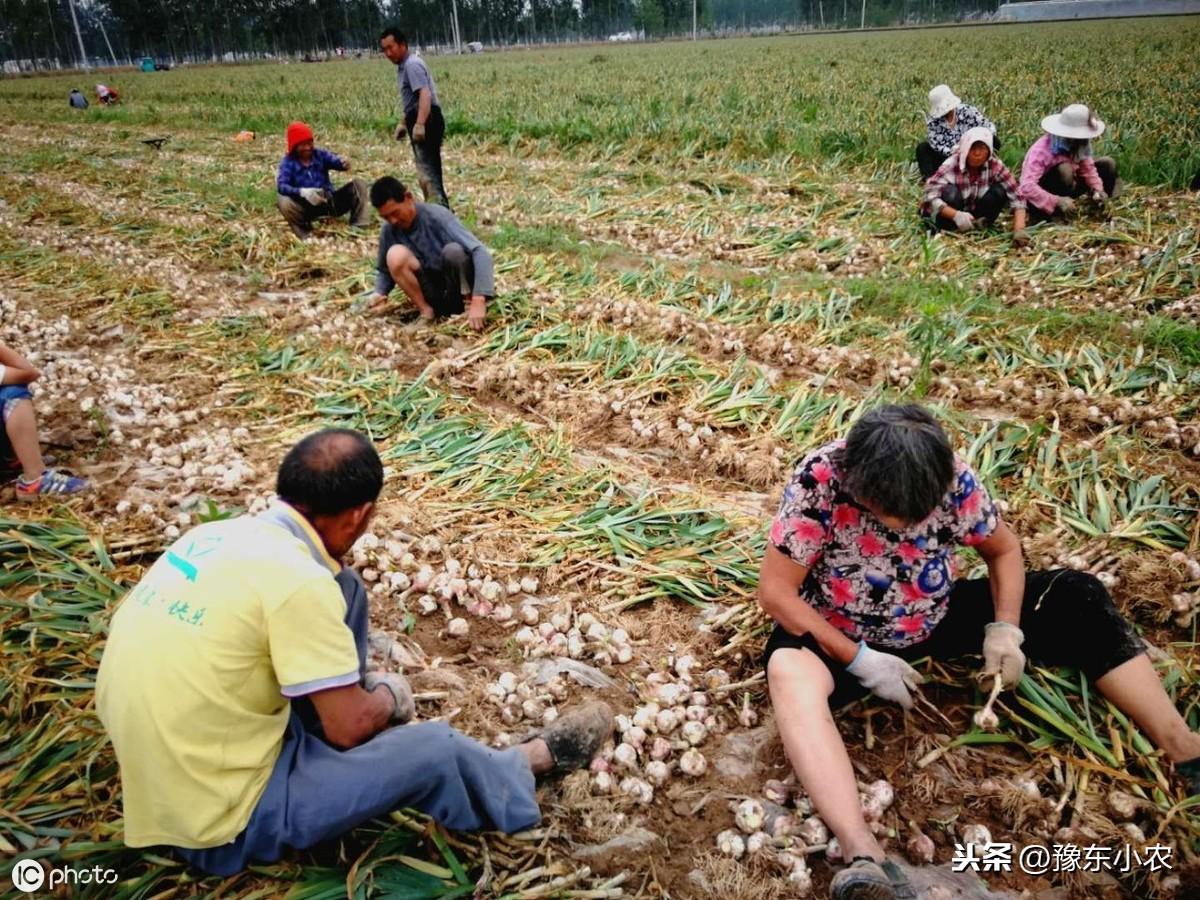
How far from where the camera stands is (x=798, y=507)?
6.02 ft

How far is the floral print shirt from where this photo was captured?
183 centimetres

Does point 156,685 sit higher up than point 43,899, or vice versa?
point 156,685

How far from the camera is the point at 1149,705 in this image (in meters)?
1.85

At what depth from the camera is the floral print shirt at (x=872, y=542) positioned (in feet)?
6.01

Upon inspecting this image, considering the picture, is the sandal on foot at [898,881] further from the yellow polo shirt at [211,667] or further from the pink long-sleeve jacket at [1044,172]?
the pink long-sleeve jacket at [1044,172]

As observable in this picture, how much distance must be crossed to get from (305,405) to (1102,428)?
12.3ft

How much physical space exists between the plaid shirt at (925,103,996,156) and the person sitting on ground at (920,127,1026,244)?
76cm

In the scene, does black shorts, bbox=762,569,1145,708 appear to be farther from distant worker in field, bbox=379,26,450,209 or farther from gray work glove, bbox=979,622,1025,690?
distant worker in field, bbox=379,26,450,209

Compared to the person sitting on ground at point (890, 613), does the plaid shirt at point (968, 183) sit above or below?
above

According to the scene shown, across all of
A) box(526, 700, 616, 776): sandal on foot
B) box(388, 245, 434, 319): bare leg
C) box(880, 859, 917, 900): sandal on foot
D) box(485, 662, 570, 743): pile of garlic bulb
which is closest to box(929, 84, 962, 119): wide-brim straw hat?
box(388, 245, 434, 319): bare leg

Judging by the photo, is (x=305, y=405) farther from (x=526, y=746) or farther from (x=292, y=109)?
(x=292, y=109)

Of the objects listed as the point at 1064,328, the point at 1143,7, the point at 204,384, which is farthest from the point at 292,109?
the point at 1143,7

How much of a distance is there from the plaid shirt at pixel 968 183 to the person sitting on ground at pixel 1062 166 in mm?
125

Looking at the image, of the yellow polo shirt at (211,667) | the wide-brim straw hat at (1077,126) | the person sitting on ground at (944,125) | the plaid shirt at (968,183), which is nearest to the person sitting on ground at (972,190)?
the plaid shirt at (968,183)
